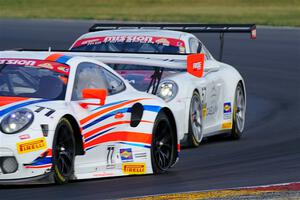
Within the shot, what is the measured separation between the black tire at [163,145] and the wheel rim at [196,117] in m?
1.94

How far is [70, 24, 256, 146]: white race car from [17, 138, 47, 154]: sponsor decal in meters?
3.02

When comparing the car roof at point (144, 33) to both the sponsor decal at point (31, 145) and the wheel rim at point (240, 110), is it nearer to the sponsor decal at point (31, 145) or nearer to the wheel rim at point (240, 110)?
the wheel rim at point (240, 110)

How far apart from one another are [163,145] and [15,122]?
1938 millimetres

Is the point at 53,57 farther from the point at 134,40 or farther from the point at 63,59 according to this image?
the point at 134,40

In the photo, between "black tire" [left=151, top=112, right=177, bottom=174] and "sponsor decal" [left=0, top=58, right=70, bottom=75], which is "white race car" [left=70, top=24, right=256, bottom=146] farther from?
"sponsor decal" [left=0, top=58, right=70, bottom=75]

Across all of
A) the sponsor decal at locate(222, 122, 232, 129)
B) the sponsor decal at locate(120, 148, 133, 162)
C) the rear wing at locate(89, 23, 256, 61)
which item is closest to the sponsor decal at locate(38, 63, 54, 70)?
the sponsor decal at locate(120, 148, 133, 162)

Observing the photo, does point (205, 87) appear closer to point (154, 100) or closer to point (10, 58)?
point (154, 100)

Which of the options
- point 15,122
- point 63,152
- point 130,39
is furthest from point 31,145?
point 130,39

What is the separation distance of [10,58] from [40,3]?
102ft

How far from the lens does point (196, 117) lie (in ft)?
39.7

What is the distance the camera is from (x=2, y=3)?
39.3m

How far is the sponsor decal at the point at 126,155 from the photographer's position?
937cm

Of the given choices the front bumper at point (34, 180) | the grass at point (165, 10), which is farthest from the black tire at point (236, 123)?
the grass at point (165, 10)

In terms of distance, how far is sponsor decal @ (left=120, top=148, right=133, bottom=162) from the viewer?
9367 mm
